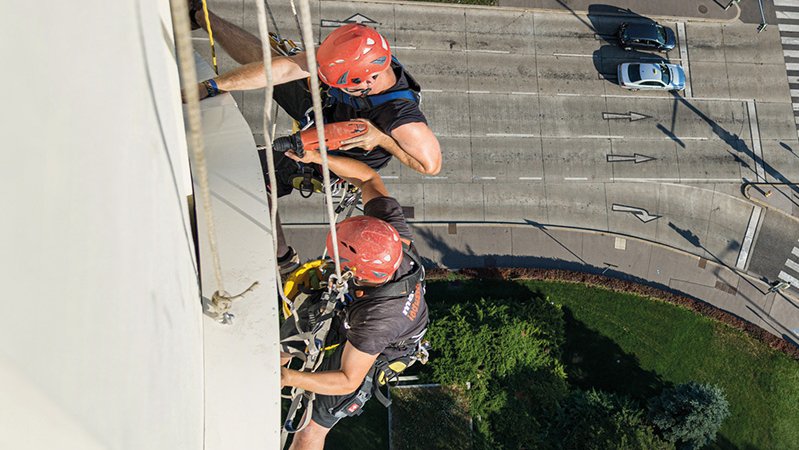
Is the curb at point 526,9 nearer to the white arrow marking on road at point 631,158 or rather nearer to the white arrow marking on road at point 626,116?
the white arrow marking on road at point 626,116

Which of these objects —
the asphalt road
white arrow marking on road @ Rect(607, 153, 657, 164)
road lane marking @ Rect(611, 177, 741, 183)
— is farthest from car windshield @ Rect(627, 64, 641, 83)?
road lane marking @ Rect(611, 177, 741, 183)

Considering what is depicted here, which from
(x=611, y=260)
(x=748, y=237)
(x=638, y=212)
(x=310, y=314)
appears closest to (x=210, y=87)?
(x=310, y=314)

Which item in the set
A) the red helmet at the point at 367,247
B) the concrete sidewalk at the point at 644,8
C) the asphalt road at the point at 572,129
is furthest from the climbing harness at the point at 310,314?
the concrete sidewalk at the point at 644,8

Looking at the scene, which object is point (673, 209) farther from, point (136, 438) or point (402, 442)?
point (136, 438)

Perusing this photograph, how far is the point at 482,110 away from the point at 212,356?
1808 centimetres

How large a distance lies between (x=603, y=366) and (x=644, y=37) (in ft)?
43.8

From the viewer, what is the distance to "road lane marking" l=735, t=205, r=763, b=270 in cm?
2348

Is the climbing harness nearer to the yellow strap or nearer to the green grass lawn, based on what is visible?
the yellow strap

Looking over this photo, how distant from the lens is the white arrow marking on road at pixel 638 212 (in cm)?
2328

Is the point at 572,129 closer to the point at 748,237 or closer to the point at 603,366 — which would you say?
the point at 748,237

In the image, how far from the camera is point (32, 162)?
10.1 ft

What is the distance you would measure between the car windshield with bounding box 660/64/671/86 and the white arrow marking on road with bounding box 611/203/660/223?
5.42 meters

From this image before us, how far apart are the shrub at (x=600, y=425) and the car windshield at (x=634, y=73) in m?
12.4

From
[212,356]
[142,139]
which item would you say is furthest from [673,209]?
[142,139]
